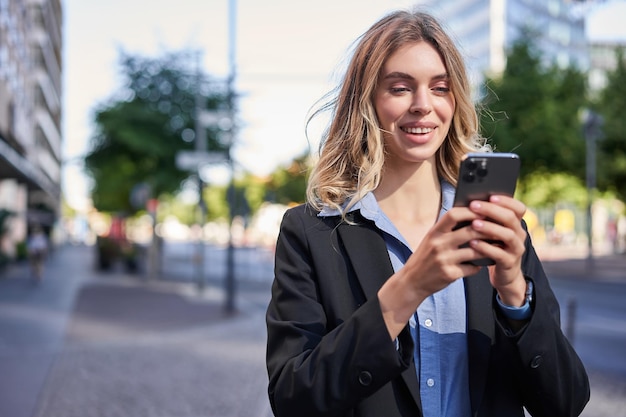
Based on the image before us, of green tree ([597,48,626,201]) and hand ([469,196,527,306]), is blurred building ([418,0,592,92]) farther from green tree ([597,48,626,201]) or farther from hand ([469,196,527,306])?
hand ([469,196,527,306])

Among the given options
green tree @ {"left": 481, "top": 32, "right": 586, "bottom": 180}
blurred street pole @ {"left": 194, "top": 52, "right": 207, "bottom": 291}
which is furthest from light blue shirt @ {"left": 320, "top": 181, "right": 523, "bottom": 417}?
green tree @ {"left": 481, "top": 32, "right": 586, "bottom": 180}

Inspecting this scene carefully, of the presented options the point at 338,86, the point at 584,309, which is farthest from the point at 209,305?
the point at 338,86

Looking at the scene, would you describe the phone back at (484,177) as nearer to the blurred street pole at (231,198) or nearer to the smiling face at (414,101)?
the smiling face at (414,101)

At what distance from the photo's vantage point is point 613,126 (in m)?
29.3

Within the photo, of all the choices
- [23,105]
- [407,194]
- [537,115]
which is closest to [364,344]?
[407,194]

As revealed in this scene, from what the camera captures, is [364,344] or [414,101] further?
[414,101]

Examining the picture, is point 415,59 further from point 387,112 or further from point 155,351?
point 155,351

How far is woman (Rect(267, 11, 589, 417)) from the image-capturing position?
148cm

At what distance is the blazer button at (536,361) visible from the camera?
1535mm

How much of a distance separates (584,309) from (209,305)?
7.60 m

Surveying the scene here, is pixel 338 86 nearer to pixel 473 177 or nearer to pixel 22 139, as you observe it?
pixel 473 177

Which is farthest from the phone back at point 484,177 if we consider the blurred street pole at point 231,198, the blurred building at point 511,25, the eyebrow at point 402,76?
the blurred building at point 511,25

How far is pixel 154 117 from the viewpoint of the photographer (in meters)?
24.0

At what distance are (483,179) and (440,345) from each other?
1.45 ft
